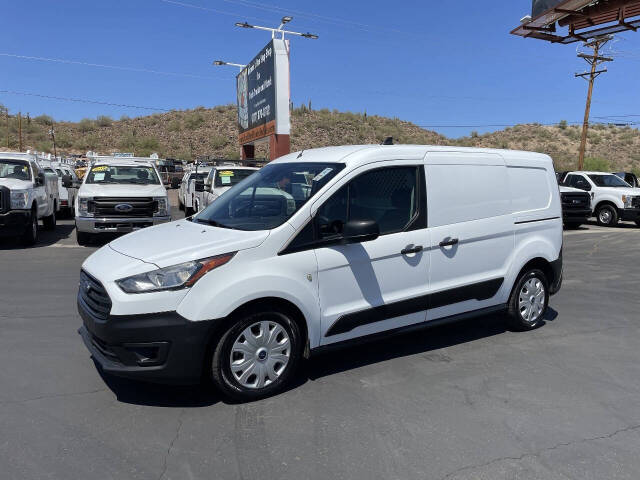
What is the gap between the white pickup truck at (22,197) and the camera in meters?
10.6

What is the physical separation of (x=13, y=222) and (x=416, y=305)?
30.0 ft

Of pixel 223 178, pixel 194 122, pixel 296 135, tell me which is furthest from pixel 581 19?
pixel 194 122

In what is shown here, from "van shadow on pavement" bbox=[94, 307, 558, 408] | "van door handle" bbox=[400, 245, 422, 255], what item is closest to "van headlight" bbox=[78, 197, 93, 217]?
"van shadow on pavement" bbox=[94, 307, 558, 408]

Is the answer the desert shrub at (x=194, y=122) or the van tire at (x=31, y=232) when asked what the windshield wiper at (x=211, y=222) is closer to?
the van tire at (x=31, y=232)

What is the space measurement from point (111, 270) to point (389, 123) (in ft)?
219

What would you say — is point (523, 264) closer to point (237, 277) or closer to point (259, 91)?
point (237, 277)

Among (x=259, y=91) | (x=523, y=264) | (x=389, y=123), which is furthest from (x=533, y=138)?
(x=523, y=264)

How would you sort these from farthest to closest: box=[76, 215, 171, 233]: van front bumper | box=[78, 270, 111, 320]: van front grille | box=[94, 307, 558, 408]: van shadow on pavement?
box=[76, 215, 171, 233]: van front bumper, box=[94, 307, 558, 408]: van shadow on pavement, box=[78, 270, 111, 320]: van front grille

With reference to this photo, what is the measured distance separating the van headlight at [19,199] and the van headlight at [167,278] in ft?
27.6

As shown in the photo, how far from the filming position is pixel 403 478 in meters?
3.04

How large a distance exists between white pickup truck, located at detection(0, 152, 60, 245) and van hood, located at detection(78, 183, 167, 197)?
1061 millimetres

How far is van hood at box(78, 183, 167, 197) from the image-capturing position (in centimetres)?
1107

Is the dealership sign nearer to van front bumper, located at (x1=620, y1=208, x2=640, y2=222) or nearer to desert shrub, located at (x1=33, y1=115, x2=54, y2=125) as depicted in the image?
van front bumper, located at (x1=620, y1=208, x2=640, y2=222)

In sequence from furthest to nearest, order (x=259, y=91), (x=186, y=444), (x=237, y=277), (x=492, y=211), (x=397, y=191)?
(x=259, y=91) < (x=492, y=211) < (x=397, y=191) < (x=237, y=277) < (x=186, y=444)
